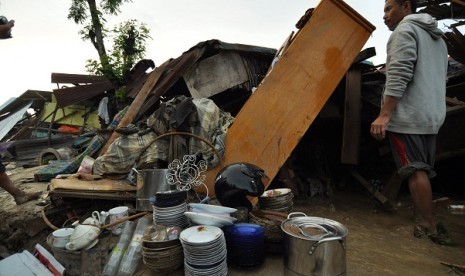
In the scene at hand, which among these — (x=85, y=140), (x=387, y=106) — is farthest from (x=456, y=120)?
(x=85, y=140)

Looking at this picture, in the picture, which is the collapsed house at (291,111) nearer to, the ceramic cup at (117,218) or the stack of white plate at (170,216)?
the ceramic cup at (117,218)

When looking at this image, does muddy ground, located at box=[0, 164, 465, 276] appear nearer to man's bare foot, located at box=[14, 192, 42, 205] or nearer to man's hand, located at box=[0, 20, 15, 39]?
man's bare foot, located at box=[14, 192, 42, 205]

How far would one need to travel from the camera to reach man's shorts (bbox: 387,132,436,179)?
2.81 metres

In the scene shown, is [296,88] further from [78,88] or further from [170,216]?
[78,88]

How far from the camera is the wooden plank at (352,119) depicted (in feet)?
15.8

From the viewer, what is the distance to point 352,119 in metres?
4.88

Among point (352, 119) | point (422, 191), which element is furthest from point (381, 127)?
point (352, 119)

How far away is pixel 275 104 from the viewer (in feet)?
12.7

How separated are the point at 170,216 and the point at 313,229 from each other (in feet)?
4.32

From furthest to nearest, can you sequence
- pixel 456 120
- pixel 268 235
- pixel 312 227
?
pixel 456 120 → pixel 268 235 → pixel 312 227

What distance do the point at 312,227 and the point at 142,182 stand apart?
1984mm

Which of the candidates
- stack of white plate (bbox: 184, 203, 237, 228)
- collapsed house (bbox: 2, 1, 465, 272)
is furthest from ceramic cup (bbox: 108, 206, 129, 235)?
stack of white plate (bbox: 184, 203, 237, 228)

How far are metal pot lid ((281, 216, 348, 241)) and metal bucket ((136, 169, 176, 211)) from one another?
155cm

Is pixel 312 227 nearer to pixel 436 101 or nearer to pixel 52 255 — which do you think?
pixel 436 101
